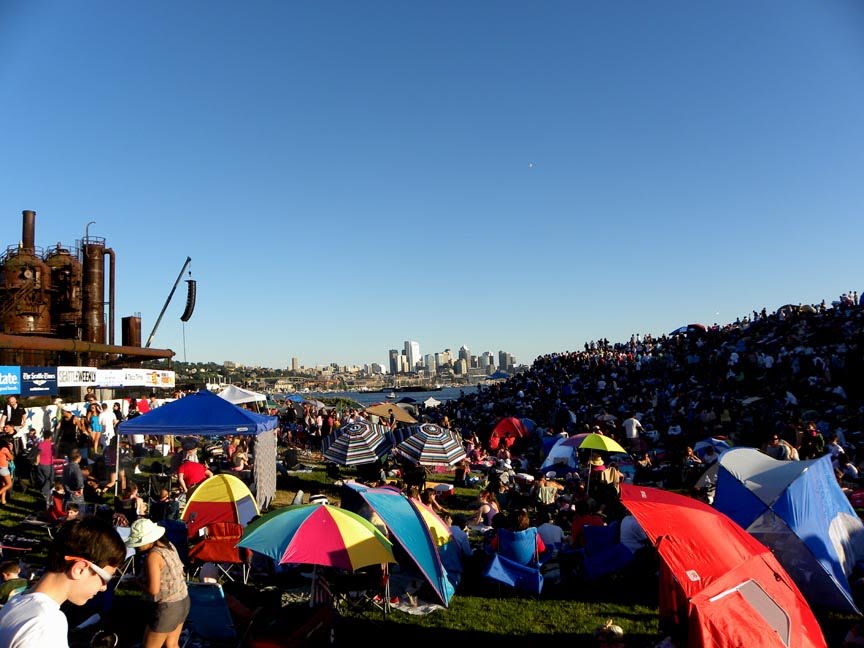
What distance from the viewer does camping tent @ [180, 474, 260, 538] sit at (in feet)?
27.3

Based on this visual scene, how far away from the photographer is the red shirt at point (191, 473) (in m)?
10.6

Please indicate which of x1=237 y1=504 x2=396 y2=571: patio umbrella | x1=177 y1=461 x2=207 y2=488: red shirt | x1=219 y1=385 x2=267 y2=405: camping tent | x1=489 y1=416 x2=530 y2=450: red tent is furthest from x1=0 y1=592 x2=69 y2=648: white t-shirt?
x1=489 y1=416 x2=530 y2=450: red tent

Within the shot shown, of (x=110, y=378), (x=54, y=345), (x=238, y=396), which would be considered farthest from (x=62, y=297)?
(x=238, y=396)

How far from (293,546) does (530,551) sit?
3.19 meters

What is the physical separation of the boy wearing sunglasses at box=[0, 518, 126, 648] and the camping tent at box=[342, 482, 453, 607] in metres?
4.14

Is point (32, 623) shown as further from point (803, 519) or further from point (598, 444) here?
point (598, 444)

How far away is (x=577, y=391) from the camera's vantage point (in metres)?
27.1

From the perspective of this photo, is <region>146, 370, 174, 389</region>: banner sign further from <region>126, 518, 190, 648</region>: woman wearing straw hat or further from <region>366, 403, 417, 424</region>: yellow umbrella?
<region>126, 518, 190, 648</region>: woman wearing straw hat

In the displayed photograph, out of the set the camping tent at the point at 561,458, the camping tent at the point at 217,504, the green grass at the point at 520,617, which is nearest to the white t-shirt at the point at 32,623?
the green grass at the point at 520,617

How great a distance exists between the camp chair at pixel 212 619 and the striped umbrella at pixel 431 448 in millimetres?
7488

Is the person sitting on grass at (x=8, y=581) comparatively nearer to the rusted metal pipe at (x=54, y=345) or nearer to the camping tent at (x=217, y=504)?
the camping tent at (x=217, y=504)

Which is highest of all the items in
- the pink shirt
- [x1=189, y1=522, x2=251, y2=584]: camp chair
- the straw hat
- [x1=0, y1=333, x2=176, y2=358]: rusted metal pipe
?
[x1=0, y1=333, x2=176, y2=358]: rusted metal pipe

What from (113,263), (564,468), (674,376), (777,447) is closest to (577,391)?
(674,376)

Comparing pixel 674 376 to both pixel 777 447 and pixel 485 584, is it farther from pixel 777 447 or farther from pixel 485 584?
pixel 485 584
